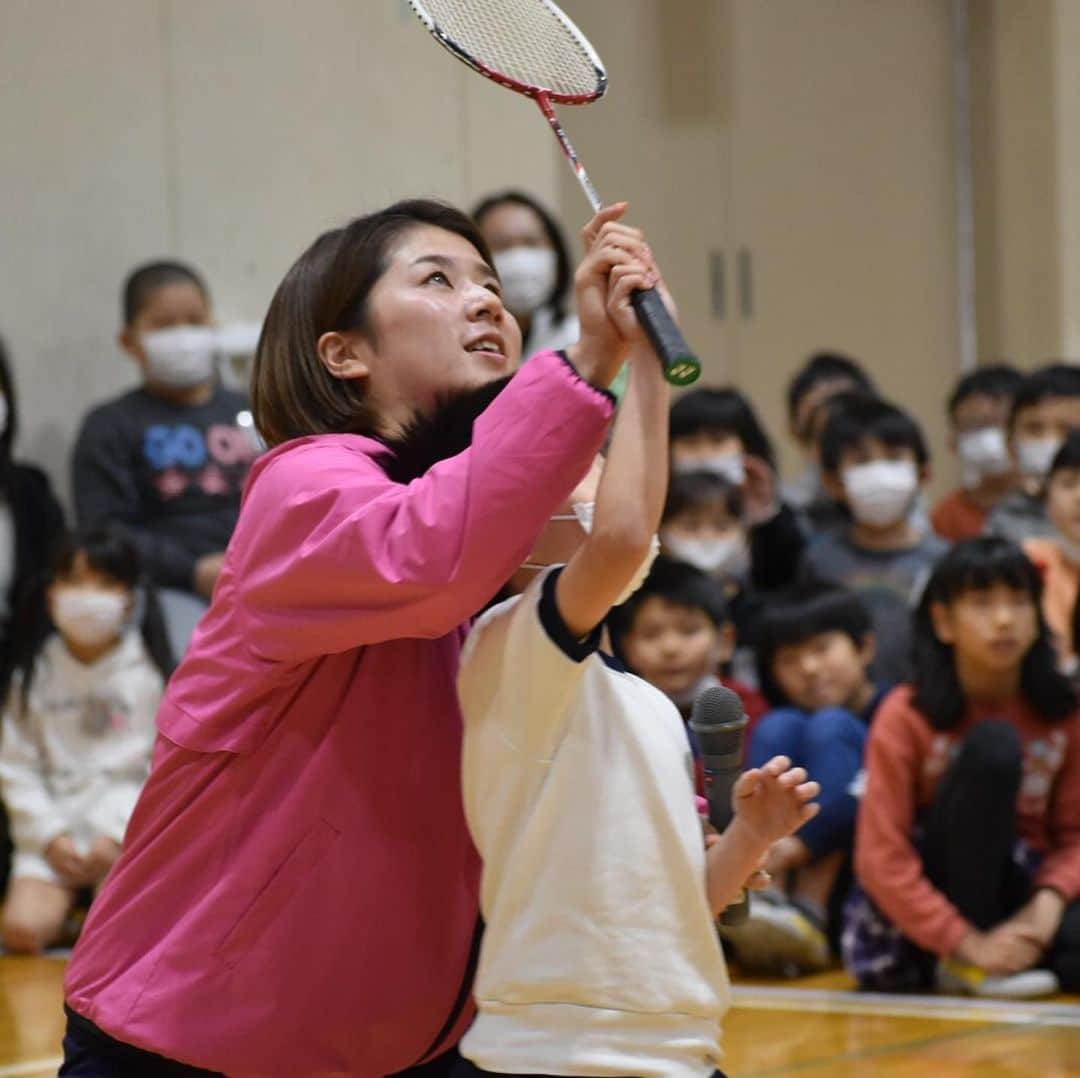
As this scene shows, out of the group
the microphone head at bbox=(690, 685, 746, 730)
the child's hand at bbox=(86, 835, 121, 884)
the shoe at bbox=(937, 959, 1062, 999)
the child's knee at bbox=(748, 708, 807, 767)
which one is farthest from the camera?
the child's hand at bbox=(86, 835, 121, 884)

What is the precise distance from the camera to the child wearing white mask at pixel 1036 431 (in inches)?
230

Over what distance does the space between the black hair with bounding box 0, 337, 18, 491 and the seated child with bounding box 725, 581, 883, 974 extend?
2305 millimetres

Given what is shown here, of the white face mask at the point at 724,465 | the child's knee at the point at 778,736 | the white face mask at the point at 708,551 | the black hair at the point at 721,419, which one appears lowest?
the child's knee at the point at 778,736

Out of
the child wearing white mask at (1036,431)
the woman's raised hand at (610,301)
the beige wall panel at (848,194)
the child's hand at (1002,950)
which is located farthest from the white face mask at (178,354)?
the woman's raised hand at (610,301)

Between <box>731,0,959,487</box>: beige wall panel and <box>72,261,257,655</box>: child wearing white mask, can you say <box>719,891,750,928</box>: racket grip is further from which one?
<box>731,0,959,487</box>: beige wall panel

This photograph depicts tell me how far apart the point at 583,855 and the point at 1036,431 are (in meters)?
4.33

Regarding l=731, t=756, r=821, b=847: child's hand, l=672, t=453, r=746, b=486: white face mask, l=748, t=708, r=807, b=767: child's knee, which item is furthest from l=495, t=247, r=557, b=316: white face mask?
l=731, t=756, r=821, b=847: child's hand

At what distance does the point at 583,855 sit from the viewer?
6.09 ft

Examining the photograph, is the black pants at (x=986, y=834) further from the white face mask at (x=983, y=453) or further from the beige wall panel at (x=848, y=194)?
the beige wall panel at (x=848, y=194)

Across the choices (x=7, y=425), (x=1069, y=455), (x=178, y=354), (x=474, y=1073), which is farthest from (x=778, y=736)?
(x=474, y=1073)

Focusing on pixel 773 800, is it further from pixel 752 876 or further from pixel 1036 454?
pixel 1036 454

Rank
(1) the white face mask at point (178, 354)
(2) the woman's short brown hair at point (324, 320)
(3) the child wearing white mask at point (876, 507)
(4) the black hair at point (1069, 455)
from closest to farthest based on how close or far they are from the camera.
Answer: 1. (2) the woman's short brown hair at point (324, 320)
2. (4) the black hair at point (1069, 455)
3. (3) the child wearing white mask at point (876, 507)
4. (1) the white face mask at point (178, 354)

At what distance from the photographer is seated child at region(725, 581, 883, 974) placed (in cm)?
446

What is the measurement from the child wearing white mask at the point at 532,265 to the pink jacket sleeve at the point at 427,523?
4060 mm
